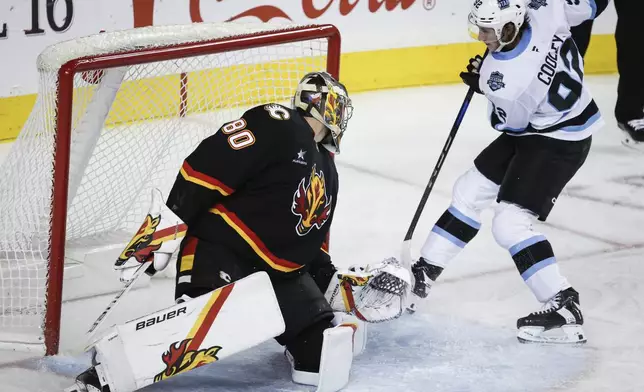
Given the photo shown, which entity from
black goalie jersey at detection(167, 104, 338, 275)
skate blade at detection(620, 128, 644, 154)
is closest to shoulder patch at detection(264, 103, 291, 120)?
black goalie jersey at detection(167, 104, 338, 275)

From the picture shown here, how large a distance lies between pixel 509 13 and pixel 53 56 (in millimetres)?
1172

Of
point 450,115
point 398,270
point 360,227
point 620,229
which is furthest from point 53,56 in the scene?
point 450,115

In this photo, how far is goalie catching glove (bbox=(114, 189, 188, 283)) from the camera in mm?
2348

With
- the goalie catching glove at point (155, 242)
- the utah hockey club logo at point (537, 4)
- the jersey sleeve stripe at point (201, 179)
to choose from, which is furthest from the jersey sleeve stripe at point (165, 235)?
the utah hockey club logo at point (537, 4)

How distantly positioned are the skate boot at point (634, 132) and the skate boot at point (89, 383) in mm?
3420

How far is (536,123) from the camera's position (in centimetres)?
291

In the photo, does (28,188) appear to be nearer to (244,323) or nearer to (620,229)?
(244,323)

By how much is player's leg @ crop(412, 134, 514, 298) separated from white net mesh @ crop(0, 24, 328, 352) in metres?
0.60

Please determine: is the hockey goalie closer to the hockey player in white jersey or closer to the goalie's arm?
the goalie's arm

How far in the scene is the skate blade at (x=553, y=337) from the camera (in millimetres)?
2904

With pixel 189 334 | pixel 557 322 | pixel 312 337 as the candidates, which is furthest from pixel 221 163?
pixel 557 322

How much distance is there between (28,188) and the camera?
276 centimetres

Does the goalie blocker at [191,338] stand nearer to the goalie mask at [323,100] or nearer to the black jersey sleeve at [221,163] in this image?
the black jersey sleeve at [221,163]

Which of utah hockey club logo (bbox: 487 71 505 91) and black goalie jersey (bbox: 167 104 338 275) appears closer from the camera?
black goalie jersey (bbox: 167 104 338 275)
